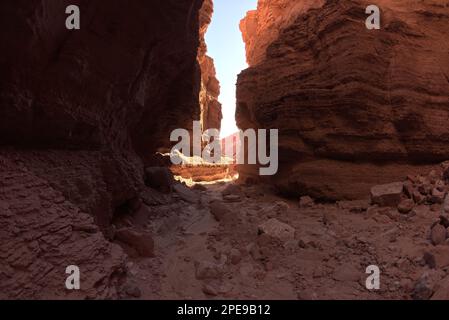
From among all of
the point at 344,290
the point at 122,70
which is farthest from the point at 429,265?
the point at 122,70

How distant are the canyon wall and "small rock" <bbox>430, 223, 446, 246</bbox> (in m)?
3.40

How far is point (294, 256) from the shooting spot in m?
3.33

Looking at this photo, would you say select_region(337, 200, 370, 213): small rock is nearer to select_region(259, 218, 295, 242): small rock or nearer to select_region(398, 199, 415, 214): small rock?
select_region(398, 199, 415, 214): small rock

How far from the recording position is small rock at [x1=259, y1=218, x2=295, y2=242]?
3700 mm

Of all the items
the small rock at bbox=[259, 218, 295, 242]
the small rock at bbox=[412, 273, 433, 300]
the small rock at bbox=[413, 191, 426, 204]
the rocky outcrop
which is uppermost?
the rocky outcrop

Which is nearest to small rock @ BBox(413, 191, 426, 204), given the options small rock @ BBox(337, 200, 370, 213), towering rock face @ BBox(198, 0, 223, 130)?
small rock @ BBox(337, 200, 370, 213)

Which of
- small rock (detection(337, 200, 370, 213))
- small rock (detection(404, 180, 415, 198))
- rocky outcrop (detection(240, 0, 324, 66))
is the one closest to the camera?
small rock (detection(404, 180, 415, 198))

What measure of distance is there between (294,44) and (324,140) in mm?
2694

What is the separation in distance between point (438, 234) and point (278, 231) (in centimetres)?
181

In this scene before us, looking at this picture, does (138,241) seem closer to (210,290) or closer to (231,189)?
(210,290)

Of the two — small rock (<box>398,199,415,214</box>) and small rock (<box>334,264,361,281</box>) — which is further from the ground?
small rock (<box>398,199,415,214</box>)

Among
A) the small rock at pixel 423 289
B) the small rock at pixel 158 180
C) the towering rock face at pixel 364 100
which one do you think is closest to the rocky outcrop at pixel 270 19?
the towering rock face at pixel 364 100

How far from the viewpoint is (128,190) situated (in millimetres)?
4543

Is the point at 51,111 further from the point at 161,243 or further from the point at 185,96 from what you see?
the point at 185,96
